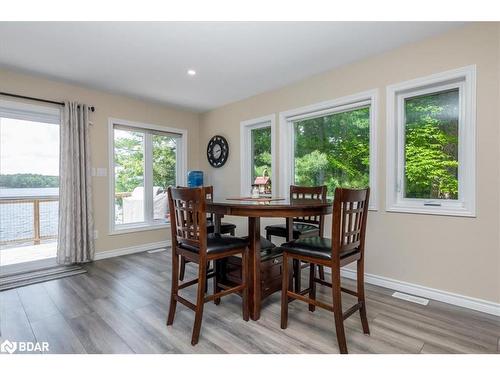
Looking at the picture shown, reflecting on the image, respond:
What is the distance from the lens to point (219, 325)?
6.40 ft

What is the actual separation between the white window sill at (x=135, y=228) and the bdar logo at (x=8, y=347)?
2241mm

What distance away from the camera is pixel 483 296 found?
2.16 meters

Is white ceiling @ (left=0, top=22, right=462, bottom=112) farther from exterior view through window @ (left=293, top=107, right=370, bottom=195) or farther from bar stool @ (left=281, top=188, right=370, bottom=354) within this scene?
bar stool @ (left=281, top=188, right=370, bottom=354)

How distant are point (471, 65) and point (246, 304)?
2.68 m

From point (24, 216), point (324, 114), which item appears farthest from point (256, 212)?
point (24, 216)

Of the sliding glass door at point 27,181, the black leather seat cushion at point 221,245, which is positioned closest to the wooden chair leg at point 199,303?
the black leather seat cushion at point 221,245

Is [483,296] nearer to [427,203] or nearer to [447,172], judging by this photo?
[427,203]

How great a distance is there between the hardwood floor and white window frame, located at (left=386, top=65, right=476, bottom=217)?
86 centimetres

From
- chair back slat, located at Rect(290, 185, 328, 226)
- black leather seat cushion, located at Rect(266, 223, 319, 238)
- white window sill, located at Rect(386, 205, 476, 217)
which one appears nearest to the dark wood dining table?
black leather seat cushion, located at Rect(266, 223, 319, 238)

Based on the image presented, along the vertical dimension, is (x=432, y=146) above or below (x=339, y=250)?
above

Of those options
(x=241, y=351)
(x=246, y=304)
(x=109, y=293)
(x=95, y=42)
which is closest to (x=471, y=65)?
(x=246, y=304)

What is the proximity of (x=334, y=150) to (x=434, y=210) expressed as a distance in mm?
1273

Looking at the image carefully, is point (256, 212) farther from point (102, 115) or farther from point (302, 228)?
point (102, 115)

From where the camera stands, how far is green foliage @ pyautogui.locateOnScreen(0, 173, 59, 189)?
3179 millimetres
